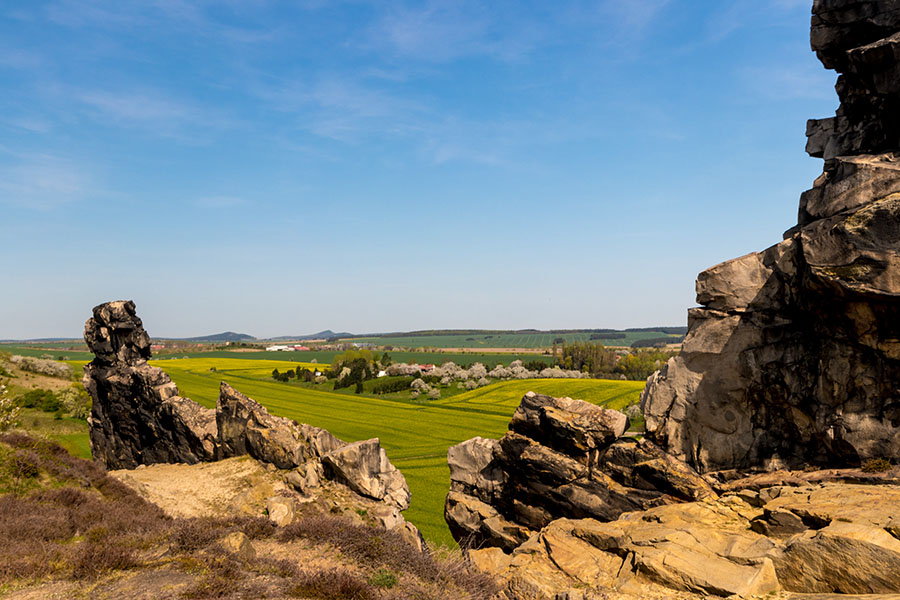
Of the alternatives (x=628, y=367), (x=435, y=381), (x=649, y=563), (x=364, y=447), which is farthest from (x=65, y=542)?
(x=628, y=367)

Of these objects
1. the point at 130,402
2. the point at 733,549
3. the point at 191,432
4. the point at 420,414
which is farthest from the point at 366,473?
the point at 420,414

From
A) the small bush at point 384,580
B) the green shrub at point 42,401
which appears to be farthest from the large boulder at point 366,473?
the green shrub at point 42,401

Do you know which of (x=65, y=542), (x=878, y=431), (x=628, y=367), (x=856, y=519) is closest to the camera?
(x=856, y=519)

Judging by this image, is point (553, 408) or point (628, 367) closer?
point (553, 408)

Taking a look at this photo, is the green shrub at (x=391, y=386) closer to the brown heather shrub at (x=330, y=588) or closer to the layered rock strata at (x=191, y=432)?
A: the layered rock strata at (x=191, y=432)

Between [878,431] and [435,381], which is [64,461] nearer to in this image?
[878,431]

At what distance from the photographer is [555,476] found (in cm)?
2462

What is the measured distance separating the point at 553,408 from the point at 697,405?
6.87 meters

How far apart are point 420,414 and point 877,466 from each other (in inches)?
2993

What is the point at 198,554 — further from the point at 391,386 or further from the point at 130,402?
the point at 391,386

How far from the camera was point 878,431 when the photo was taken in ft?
60.3

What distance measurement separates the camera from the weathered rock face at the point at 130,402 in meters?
36.0

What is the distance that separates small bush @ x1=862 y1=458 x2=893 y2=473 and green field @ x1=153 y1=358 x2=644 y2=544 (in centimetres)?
2334

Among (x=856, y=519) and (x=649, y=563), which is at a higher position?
(x=856, y=519)
